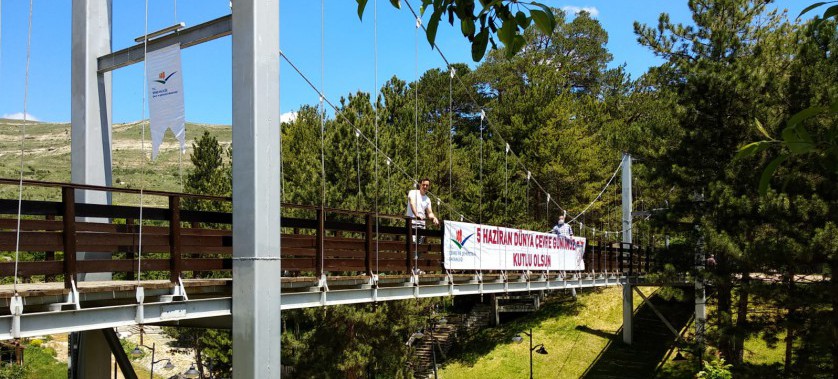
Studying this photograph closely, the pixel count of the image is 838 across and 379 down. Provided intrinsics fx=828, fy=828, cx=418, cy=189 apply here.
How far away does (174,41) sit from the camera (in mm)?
8336

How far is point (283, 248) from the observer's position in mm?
9273

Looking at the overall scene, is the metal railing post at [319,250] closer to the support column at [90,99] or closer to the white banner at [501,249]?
the support column at [90,99]

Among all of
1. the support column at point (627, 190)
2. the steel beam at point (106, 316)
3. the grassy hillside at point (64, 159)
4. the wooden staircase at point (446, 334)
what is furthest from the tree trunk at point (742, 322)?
the grassy hillside at point (64, 159)

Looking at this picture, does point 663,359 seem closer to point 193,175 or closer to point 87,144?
point 193,175

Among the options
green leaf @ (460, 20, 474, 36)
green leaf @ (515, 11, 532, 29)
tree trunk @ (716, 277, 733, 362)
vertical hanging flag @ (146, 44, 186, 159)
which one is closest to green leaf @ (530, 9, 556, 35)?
green leaf @ (515, 11, 532, 29)

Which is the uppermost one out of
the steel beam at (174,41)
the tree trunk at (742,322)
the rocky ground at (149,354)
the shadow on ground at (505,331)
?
the steel beam at (174,41)

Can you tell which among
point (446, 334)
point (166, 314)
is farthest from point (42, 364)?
point (166, 314)

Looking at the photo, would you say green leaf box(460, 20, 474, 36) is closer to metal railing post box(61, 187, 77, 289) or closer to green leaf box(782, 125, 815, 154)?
green leaf box(782, 125, 815, 154)

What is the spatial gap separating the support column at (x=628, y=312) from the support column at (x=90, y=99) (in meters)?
19.3

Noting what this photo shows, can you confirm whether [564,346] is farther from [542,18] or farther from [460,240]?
[542,18]

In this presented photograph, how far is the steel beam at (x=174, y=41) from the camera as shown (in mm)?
7977

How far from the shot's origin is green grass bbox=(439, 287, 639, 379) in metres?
25.5

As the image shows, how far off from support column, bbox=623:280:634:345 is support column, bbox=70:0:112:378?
761 inches

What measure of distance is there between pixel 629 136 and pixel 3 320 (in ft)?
61.6
